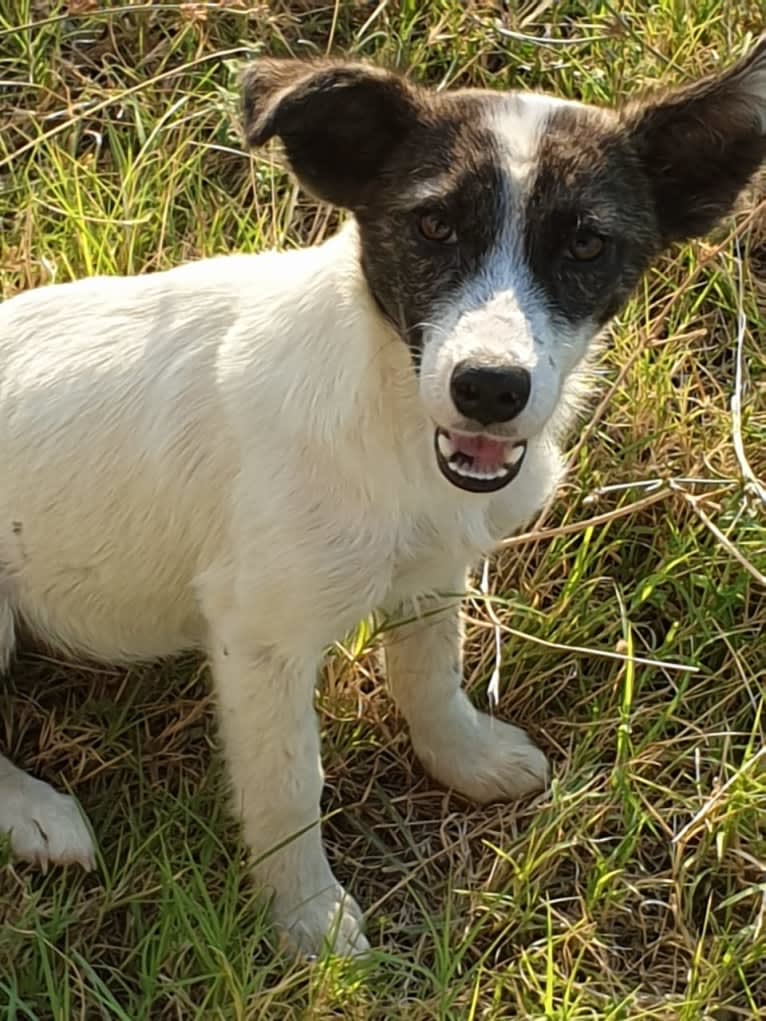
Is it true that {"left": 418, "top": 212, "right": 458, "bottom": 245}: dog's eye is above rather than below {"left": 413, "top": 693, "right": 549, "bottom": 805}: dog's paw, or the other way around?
above

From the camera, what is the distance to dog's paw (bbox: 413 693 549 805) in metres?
3.49

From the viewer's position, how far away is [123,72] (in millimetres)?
4555

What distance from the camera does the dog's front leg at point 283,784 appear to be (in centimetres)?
295

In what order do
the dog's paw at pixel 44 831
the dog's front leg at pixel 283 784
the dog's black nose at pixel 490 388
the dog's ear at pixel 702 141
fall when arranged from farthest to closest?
the dog's paw at pixel 44 831 < the dog's front leg at pixel 283 784 < the dog's ear at pixel 702 141 < the dog's black nose at pixel 490 388

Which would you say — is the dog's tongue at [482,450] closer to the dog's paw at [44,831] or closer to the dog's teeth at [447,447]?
the dog's teeth at [447,447]

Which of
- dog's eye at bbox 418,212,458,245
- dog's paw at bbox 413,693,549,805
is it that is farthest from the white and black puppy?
dog's paw at bbox 413,693,549,805

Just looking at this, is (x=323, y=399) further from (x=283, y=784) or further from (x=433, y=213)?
(x=283, y=784)

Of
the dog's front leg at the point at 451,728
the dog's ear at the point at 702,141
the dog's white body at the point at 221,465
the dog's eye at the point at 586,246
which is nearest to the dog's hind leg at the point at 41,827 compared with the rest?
the dog's white body at the point at 221,465

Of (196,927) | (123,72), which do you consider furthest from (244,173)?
(196,927)

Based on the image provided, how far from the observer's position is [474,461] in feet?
8.87

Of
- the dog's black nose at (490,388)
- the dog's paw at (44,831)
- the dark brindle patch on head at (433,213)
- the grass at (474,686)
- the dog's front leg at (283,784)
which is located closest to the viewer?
the dog's black nose at (490,388)

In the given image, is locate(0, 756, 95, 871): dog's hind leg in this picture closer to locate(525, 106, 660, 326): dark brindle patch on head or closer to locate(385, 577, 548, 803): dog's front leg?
locate(385, 577, 548, 803): dog's front leg

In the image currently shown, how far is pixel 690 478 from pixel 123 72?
6.88 ft

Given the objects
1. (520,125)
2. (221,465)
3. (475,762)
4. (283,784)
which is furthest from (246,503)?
(475,762)
